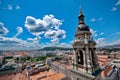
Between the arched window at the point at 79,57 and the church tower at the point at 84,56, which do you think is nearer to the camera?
the church tower at the point at 84,56

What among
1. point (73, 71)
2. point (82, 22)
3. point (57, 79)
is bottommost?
point (57, 79)

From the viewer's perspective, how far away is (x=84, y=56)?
10.3m

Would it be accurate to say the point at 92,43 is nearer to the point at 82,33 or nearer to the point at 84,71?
the point at 82,33

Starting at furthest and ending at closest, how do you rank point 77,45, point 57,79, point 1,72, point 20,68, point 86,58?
point 20,68 → point 1,72 → point 57,79 → point 77,45 → point 86,58

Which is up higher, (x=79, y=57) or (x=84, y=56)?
(x=84, y=56)

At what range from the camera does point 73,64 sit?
38.4 ft

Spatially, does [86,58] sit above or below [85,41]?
below

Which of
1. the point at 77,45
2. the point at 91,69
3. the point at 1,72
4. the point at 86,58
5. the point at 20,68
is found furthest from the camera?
the point at 20,68

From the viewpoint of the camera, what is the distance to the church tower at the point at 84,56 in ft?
31.9

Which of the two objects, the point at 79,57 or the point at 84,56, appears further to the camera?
the point at 79,57

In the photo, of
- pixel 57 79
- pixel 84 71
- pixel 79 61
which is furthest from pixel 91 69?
pixel 57 79

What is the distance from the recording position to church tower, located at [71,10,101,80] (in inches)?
383

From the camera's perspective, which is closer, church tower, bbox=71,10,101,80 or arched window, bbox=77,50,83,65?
church tower, bbox=71,10,101,80

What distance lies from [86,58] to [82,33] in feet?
9.71
